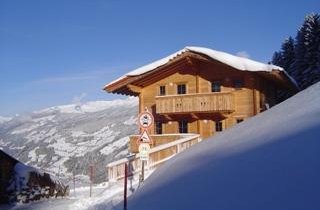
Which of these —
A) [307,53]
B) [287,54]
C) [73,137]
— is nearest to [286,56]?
[287,54]

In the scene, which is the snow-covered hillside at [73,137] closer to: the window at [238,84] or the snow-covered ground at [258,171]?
the window at [238,84]

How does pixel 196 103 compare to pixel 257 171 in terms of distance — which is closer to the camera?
pixel 257 171

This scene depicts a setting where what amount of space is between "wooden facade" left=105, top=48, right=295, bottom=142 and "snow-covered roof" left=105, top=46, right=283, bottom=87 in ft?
0.92

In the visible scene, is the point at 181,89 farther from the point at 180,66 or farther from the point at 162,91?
the point at 180,66

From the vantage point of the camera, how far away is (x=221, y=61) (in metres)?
28.7

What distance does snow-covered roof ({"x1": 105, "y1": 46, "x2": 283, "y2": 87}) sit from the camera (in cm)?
2806

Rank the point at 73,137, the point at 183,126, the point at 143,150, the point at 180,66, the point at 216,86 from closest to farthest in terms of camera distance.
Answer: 1. the point at 143,150
2. the point at 216,86
3. the point at 183,126
4. the point at 180,66
5. the point at 73,137

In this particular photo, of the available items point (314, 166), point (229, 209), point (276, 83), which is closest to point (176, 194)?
point (229, 209)

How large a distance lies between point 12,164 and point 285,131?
17098 millimetres

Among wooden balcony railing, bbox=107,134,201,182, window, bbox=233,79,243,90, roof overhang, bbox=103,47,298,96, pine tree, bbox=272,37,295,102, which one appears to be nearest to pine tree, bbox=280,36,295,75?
pine tree, bbox=272,37,295,102

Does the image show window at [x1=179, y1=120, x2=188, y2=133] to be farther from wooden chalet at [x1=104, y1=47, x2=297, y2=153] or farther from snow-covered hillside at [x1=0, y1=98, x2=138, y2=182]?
snow-covered hillside at [x1=0, y1=98, x2=138, y2=182]

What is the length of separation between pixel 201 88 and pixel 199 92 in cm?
37

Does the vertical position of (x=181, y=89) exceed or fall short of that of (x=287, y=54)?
it falls short

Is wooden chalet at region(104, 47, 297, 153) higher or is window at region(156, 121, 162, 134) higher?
wooden chalet at region(104, 47, 297, 153)
